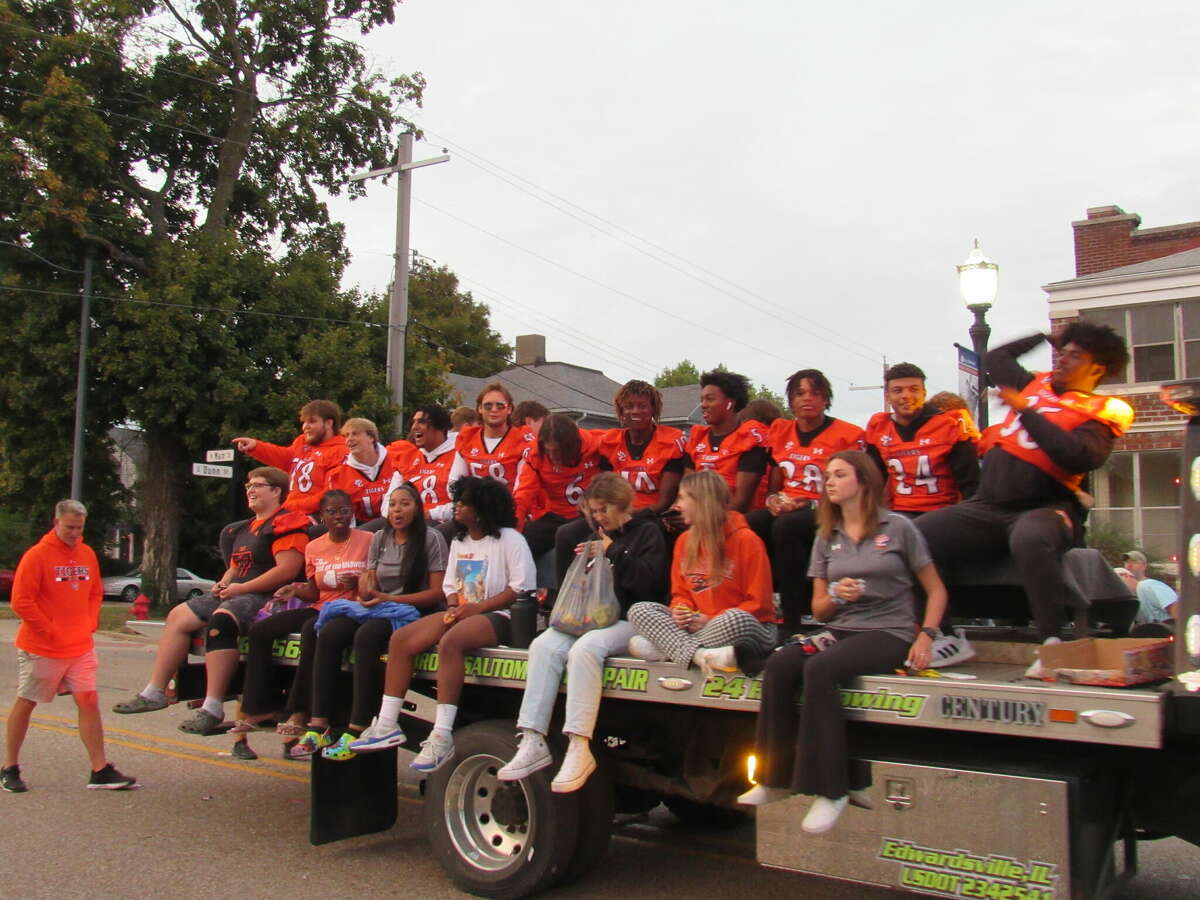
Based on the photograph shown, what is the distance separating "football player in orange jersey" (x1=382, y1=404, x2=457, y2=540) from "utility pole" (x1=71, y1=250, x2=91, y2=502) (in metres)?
18.3

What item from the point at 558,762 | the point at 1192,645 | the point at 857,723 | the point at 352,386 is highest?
the point at 352,386

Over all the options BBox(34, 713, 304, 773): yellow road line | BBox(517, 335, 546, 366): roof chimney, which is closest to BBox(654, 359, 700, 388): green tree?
BBox(517, 335, 546, 366): roof chimney

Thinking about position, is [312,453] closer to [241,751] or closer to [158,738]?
[241,751]

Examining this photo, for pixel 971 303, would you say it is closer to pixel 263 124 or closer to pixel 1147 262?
pixel 1147 262

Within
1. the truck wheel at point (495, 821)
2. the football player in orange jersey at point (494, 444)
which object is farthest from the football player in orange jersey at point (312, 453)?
the truck wheel at point (495, 821)

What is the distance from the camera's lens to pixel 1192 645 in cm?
360

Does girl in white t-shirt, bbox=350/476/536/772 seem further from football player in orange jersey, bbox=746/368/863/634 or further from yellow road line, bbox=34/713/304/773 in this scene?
yellow road line, bbox=34/713/304/773

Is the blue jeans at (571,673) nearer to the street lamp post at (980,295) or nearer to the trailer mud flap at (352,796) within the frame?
the trailer mud flap at (352,796)

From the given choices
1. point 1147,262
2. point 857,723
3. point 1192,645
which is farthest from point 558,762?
point 1147,262

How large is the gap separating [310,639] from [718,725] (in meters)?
2.50

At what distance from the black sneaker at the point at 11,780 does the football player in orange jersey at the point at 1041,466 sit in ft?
19.7

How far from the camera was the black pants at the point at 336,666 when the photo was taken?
5719 mm

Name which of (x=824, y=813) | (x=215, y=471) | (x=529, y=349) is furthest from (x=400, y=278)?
(x=529, y=349)

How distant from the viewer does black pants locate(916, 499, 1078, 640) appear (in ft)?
15.3
